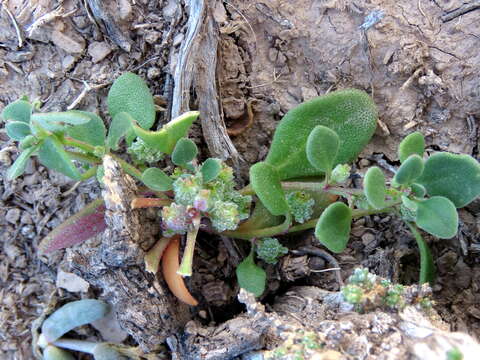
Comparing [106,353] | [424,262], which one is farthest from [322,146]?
[106,353]

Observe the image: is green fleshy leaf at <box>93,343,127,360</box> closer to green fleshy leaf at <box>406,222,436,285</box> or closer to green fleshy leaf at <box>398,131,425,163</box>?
green fleshy leaf at <box>406,222,436,285</box>

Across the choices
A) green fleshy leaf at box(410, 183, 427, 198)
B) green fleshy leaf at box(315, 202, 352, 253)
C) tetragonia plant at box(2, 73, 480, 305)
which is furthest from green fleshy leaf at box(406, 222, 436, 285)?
green fleshy leaf at box(315, 202, 352, 253)

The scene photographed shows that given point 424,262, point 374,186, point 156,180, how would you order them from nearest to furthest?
point 374,186, point 156,180, point 424,262

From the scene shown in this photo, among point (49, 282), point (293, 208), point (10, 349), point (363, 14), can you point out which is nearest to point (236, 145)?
point (293, 208)

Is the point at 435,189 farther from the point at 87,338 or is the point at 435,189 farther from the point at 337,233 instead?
the point at 87,338

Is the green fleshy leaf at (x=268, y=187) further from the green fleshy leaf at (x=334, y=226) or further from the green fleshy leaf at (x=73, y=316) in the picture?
the green fleshy leaf at (x=73, y=316)

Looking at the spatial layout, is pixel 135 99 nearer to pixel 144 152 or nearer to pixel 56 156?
pixel 144 152

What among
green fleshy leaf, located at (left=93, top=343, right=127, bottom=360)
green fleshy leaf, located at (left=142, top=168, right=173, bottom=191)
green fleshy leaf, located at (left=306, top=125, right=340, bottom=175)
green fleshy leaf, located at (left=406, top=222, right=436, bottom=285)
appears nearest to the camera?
green fleshy leaf, located at (left=306, top=125, right=340, bottom=175)
